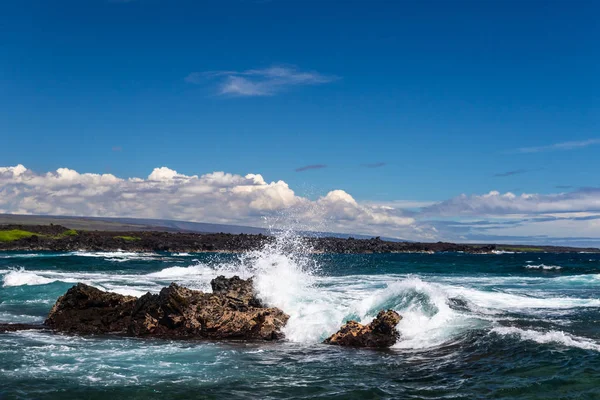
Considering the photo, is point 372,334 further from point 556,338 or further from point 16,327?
point 16,327

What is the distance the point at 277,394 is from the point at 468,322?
973cm

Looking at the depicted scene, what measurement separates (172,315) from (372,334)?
271 inches

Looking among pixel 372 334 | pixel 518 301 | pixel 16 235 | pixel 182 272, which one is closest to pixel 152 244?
pixel 16 235

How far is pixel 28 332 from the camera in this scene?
1891 cm

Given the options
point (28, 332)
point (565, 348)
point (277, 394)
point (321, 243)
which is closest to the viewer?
point (277, 394)

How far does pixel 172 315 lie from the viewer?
1909 cm

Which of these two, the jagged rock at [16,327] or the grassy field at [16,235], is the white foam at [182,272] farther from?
the grassy field at [16,235]

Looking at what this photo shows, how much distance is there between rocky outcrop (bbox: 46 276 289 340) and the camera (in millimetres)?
18766

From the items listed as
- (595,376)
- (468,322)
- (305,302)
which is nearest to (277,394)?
(595,376)

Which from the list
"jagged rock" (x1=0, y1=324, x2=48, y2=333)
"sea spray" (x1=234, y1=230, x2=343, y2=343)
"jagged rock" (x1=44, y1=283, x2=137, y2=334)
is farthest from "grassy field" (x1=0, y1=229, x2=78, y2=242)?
"jagged rock" (x1=0, y1=324, x2=48, y2=333)

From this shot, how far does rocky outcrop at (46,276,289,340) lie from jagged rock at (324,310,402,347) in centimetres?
242

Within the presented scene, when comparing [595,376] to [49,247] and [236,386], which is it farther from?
[49,247]

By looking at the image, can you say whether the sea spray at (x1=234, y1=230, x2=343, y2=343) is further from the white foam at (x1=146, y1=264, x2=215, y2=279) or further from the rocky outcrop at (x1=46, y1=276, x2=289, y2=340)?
the white foam at (x1=146, y1=264, x2=215, y2=279)

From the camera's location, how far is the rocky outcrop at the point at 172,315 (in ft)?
61.6
